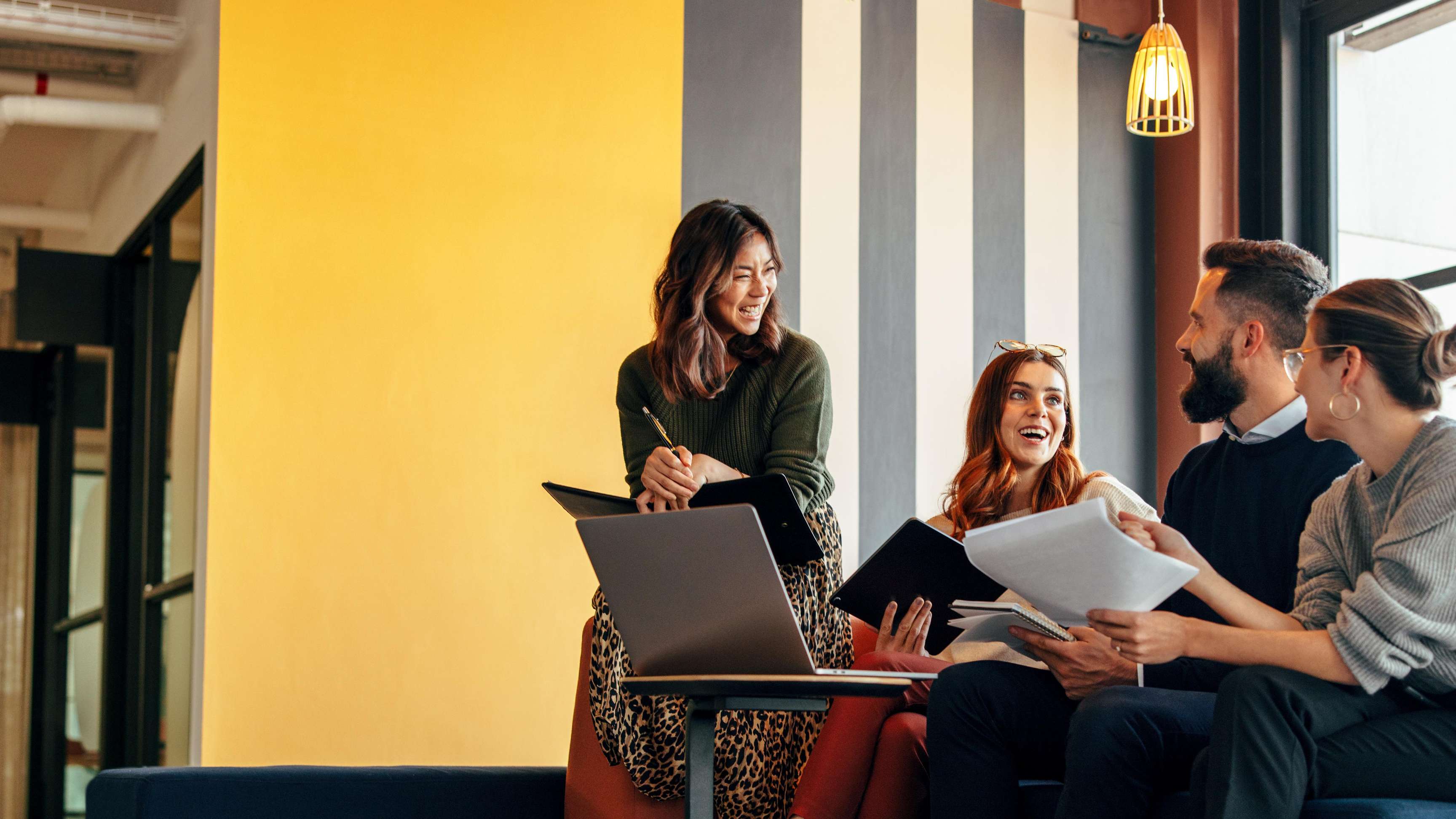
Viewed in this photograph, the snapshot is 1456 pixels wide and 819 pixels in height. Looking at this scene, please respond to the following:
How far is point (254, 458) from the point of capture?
129 inches

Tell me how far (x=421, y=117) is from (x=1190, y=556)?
7.85 feet

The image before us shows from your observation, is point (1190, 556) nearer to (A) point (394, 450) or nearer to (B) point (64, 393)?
(A) point (394, 450)

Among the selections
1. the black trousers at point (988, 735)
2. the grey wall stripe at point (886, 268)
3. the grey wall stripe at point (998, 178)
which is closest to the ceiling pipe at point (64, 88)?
→ the grey wall stripe at point (886, 268)

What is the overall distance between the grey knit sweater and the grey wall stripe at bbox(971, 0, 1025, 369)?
7.64ft

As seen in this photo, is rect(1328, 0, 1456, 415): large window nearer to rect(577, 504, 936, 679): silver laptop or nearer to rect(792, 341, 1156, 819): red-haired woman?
rect(792, 341, 1156, 819): red-haired woman

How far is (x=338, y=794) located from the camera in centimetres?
248

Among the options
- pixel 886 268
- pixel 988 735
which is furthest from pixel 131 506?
pixel 988 735

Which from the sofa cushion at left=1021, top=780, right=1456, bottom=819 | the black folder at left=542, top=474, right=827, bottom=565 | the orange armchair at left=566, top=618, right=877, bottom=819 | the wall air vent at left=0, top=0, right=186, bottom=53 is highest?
the wall air vent at left=0, top=0, right=186, bottom=53

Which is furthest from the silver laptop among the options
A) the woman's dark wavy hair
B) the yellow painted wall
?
the yellow painted wall

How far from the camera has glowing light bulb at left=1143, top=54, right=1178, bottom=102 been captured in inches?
143

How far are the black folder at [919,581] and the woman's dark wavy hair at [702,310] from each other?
548 millimetres

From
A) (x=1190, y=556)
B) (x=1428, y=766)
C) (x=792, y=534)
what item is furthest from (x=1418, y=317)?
(x=792, y=534)

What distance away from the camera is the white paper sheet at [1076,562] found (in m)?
1.67

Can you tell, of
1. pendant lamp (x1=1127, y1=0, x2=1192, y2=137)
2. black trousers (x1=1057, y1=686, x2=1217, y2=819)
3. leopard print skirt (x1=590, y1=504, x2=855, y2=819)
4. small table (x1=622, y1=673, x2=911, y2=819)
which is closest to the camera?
small table (x1=622, y1=673, x2=911, y2=819)
